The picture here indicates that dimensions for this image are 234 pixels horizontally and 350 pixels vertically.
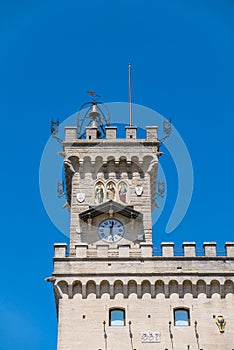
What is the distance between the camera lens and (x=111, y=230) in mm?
59250

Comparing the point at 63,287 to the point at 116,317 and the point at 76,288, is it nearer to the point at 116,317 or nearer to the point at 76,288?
the point at 76,288

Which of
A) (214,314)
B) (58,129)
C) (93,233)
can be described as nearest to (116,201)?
(93,233)

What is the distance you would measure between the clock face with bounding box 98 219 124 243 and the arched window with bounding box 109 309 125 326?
665cm

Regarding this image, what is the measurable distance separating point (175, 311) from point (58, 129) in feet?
55.7

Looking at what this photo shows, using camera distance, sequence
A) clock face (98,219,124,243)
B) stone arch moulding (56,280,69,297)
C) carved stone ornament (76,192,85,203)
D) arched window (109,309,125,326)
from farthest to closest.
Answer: carved stone ornament (76,192,85,203), clock face (98,219,124,243), stone arch moulding (56,280,69,297), arched window (109,309,125,326)

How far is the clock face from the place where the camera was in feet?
193

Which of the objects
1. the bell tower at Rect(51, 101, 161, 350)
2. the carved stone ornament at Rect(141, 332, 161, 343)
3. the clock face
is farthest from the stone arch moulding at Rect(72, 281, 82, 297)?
the clock face

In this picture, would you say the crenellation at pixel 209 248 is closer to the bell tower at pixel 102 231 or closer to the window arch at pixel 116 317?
the bell tower at pixel 102 231

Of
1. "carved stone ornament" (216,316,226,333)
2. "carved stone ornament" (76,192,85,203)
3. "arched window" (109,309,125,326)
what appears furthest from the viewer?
"carved stone ornament" (76,192,85,203)

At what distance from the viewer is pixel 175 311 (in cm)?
5319

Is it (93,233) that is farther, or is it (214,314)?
(93,233)

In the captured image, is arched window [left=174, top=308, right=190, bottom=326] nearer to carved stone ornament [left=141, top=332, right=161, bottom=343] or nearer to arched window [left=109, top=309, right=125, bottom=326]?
carved stone ornament [left=141, top=332, right=161, bottom=343]

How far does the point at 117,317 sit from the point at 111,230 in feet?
25.9

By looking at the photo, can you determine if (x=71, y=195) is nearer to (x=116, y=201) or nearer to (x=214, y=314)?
(x=116, y=201)
